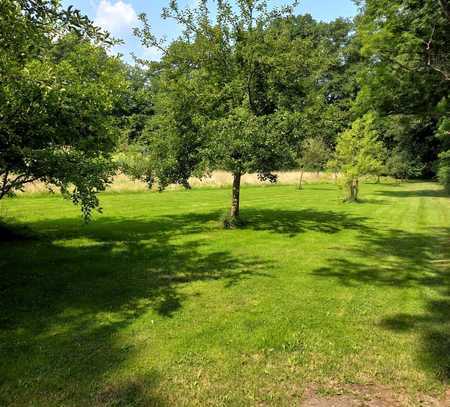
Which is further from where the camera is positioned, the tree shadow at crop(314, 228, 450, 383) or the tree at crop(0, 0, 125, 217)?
the tree shadow at crop(314, 228, 450, 383)

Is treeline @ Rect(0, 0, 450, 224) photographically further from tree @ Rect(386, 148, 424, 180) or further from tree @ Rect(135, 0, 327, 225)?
tree @ Rect(386, 148, 424, 180)

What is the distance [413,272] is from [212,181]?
2810cm

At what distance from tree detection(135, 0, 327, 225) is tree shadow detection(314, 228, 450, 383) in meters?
4.56

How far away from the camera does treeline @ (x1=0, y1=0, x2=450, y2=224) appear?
277 inches

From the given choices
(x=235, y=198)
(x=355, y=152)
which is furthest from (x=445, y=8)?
(x=355, y=152)

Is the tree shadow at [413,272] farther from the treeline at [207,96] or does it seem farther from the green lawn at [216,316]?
the treeline at [207,96]

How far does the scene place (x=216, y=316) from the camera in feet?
23.1

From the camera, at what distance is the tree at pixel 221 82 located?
14172 mm

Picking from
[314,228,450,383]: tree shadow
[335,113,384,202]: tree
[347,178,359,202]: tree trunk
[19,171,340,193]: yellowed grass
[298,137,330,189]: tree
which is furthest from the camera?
[298,137,330,189]: tree

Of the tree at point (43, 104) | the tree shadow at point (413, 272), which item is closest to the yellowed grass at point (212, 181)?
the tree shadow at point (413, 272)

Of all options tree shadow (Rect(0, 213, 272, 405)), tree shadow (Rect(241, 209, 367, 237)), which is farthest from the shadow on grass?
tree shadow (Rect(241, 209, 367, 237))

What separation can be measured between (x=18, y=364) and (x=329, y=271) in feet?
23.7

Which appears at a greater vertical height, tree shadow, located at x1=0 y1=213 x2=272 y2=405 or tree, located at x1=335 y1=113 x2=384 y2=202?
tree, located at x1=335 y1=113 x2=384 y2=202

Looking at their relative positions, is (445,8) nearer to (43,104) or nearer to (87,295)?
(43,104)
